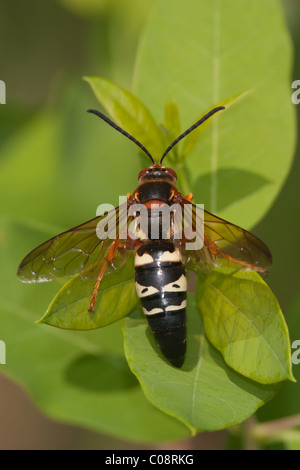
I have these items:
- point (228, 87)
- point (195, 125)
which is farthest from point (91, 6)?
point (195, 125)

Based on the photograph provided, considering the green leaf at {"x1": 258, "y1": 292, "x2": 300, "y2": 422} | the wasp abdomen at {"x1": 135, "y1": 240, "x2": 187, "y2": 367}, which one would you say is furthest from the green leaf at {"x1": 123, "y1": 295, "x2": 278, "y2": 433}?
the green leaf at {"x1": 258, "y1": 292, "x2": 300, "y2": 422}

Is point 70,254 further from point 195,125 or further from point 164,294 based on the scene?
point 195,125

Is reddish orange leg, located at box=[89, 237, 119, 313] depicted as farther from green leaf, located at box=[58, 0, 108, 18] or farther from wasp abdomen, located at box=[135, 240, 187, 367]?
green leaf, located at box=[58, 0, 108, 18]

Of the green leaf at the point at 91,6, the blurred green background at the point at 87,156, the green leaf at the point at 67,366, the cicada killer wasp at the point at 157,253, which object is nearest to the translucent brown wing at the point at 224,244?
the cicada killer wasp at the point at 157,253

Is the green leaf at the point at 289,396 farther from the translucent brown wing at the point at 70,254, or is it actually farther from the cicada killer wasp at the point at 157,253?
the translucent brown wing at the point at 70,254

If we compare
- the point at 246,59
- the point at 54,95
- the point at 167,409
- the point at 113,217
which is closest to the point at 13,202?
the point at 54,95
